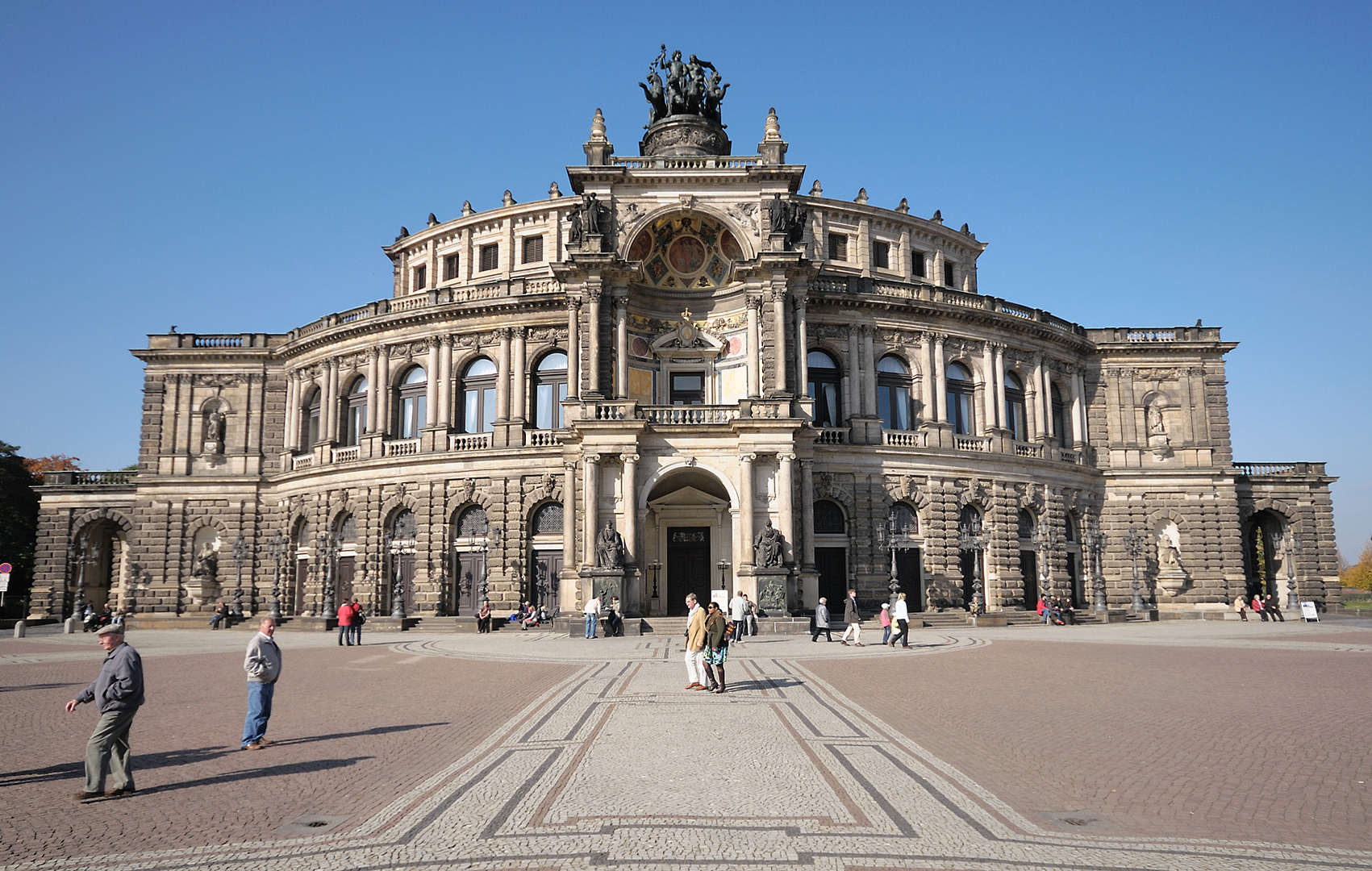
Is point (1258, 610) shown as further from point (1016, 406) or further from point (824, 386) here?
point (824, 386)

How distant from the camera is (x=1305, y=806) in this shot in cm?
849

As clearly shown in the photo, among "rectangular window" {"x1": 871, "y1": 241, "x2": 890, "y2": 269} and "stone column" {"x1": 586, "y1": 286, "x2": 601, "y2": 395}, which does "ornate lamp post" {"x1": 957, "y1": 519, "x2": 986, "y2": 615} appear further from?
"stone column" {"x1": 586, "y1": 286, "x2": 601, "y2": 395}

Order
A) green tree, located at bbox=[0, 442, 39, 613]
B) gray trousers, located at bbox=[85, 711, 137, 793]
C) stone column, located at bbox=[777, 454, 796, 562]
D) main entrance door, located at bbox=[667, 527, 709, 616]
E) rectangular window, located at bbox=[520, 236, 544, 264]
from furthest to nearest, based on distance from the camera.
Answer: green tree, located at bbox=[0, 442, 39, 613] < rectangular window, located at bbox=[520, 236, 544, 264] < main entrance door, located at bbox=[667, 527, 709, 616] < stone column, located at bbox=[777, 454, 796, 562] < gray trousers, located at bbox=[85, 711, 137, 793]

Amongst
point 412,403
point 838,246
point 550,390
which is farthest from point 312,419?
point 838,246

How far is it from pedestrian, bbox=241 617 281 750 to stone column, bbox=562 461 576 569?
84.6 ft

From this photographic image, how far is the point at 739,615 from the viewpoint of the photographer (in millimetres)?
28922

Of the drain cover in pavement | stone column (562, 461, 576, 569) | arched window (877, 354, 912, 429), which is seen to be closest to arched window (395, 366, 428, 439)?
stone column (562, 461, 576, 569)

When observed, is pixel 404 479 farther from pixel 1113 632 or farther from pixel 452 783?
pixel 452 783

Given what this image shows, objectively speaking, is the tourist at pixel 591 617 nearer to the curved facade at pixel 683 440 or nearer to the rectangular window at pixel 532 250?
the curved facade at pixel 683 440

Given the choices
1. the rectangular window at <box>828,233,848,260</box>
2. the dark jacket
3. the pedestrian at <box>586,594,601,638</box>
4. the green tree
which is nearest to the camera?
the dark jacket

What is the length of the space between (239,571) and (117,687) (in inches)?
1623

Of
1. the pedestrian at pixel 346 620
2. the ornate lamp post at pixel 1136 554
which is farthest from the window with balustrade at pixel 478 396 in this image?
the ornate lamp post at pixel 1136 554

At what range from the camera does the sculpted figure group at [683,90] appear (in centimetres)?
4538

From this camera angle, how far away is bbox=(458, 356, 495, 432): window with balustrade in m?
44.8
